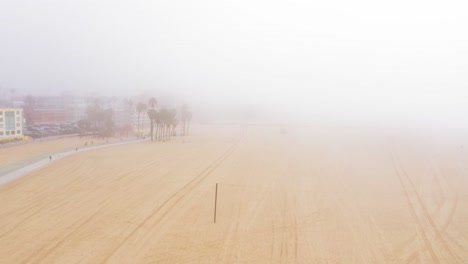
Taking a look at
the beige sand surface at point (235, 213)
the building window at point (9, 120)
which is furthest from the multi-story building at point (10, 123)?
the beige sand surface at point (235, 213)

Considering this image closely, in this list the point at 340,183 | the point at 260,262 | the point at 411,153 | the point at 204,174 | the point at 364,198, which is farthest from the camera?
the point at 411,153

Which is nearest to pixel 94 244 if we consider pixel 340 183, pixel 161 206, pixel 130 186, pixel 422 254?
pixel 161 206

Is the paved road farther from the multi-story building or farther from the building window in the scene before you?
the building window

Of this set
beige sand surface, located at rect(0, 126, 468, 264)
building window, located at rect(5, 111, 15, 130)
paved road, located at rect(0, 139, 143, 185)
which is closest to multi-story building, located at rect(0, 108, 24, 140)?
building window, located at rect(5, 111, 15, 130)

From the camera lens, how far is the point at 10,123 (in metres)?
41.1

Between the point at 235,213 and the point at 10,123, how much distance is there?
3532cm

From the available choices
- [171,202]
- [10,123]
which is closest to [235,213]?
[171,202]

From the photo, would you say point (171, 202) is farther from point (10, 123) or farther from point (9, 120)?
point (10, 123)

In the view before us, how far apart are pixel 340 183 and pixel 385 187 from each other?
2.22 metres

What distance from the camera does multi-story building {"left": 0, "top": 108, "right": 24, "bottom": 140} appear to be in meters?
39.8

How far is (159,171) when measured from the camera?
74.4 ft

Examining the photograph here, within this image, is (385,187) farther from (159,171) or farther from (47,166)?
(47,166)

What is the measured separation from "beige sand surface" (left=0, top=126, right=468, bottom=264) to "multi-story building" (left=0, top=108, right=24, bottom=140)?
1917 centimetres

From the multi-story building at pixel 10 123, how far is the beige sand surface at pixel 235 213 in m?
19.2
